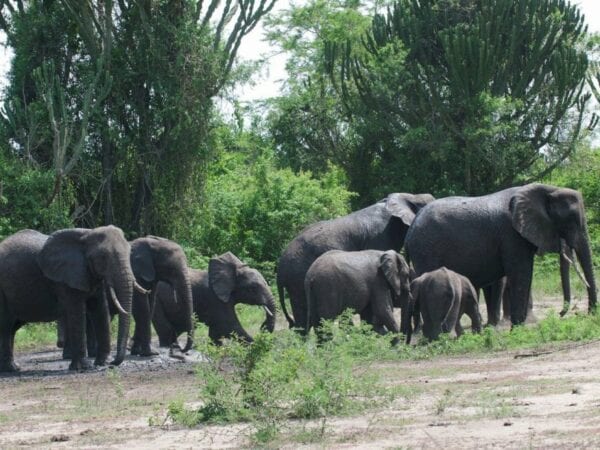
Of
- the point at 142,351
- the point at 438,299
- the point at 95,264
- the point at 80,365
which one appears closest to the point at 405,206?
the point at 438,299

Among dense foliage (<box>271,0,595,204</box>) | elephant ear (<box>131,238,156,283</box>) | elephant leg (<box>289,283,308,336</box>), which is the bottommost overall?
elephant leg (<box>289,283,308,336</box>)

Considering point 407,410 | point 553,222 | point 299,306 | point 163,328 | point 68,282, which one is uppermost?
point 553,222

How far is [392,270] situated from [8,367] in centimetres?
494

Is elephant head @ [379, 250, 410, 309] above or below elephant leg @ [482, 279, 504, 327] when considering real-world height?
above

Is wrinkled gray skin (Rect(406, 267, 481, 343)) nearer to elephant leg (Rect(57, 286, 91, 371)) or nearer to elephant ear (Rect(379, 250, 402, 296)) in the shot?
elephant ear (Rect(379, 250, 402, 296))

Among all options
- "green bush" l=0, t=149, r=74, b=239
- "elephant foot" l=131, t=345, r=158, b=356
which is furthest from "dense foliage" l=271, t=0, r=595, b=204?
"elephant foot" l=131, t=345, r=158, b=356

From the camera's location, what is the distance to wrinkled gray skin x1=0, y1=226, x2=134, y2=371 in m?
16.6

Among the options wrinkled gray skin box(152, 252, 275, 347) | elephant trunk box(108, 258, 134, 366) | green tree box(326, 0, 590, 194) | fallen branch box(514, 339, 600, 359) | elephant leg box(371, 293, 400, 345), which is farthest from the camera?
green tree box(326, 0, 590, 194)

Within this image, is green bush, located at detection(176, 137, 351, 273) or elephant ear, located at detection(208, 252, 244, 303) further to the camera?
green bush, located at detection(176, 137, 351, 273)

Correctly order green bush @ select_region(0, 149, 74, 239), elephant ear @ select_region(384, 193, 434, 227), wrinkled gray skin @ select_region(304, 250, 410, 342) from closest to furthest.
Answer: wrinkled gray skin @ select_region(304, 250, 410, 342)
elephant ear @ select_region(384, 193, 434, 227)
green bush @ select_region(0, 149, 74, 239)

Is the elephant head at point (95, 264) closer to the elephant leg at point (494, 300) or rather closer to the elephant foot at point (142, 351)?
the elephant foot at point (142, 351)

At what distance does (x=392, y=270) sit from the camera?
1769 cm

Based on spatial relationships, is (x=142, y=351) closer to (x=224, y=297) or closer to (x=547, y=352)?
(x=224, y=297)

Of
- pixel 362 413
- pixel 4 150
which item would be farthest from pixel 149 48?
pixel 362 413
